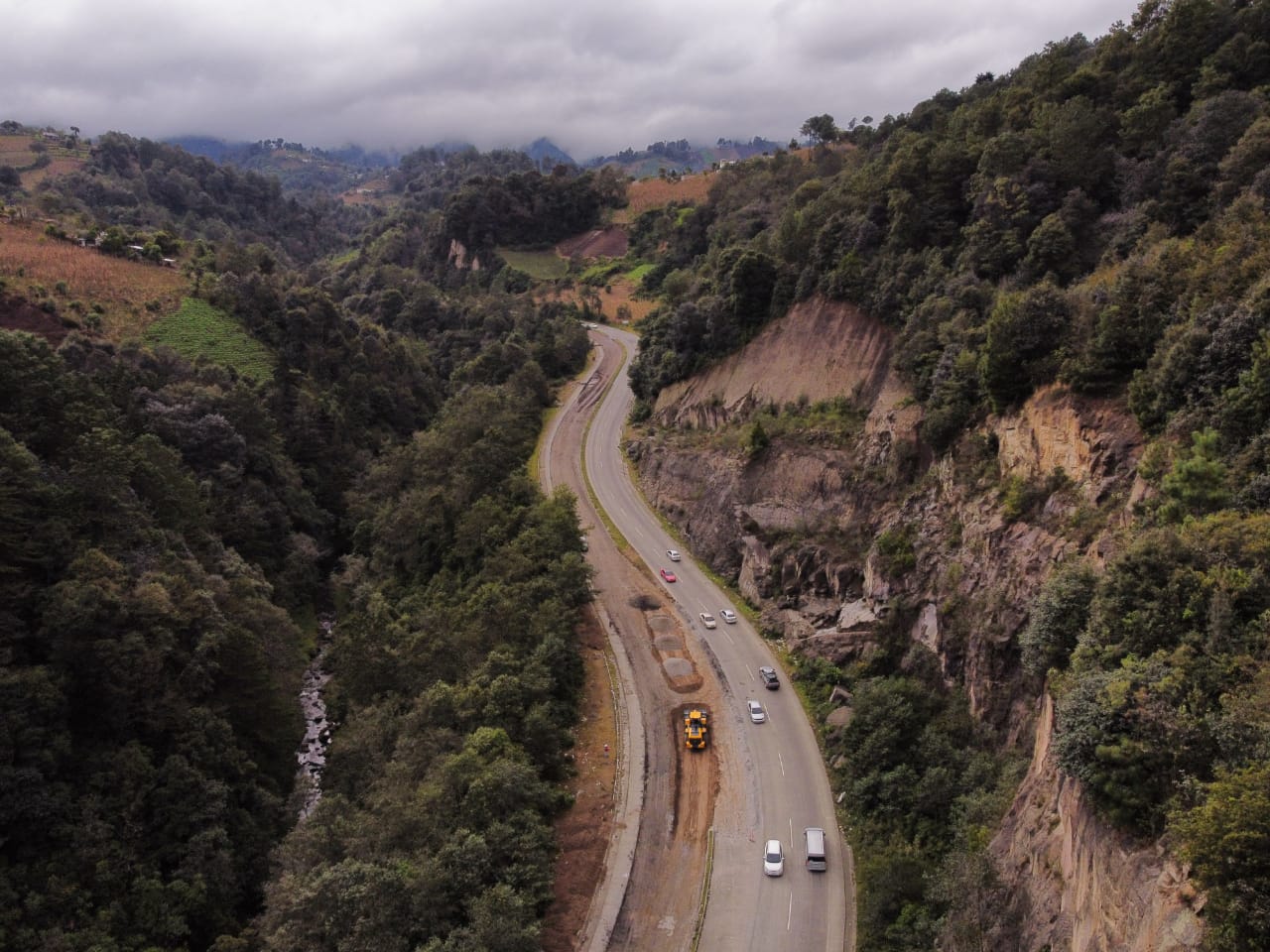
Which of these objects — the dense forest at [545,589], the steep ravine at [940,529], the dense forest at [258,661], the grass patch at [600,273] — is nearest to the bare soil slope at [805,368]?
the steep ravine at [940,529]


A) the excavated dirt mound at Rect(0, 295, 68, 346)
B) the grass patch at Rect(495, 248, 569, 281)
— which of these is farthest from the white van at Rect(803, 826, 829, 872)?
the grass patch at Rect(495, 248, 569, 281)

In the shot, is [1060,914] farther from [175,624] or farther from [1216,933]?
[175,624]

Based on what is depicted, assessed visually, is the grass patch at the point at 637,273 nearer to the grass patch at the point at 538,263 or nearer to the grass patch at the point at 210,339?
the grass patch at the point at 538,263

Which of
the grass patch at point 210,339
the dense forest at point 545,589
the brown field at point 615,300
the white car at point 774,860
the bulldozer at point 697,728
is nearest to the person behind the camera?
the dense forest at point 545,589

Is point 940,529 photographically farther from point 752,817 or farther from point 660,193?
point 660,193

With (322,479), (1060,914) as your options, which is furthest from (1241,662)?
(322,479)

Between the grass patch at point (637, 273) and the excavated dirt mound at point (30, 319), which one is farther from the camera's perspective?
the grass patch at point (637, 273)

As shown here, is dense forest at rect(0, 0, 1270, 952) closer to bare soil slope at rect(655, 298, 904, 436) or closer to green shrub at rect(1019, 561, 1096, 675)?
green shrub at rect(1019, 561, 1096, 675)
